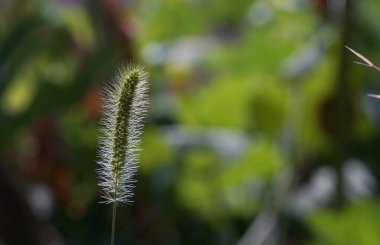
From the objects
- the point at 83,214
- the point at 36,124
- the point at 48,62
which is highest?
the point at 48,62

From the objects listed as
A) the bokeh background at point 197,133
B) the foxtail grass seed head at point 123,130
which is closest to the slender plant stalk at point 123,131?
the foxtail grass seed head at point 123,130

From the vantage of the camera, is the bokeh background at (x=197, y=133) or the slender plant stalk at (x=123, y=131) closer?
the slender plant stalk at (x=123, y=131)

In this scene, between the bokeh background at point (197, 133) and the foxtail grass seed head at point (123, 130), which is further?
the bokeh background at point (197, 133)

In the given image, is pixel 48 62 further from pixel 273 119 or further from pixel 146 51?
pixel 273 119

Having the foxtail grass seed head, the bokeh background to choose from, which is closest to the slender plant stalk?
the foxtail grass seed head

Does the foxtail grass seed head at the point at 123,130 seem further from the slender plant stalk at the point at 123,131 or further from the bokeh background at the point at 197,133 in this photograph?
the bokeh background at the point at 197,133

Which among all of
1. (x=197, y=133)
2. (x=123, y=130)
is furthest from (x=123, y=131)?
(x=197, y=133)

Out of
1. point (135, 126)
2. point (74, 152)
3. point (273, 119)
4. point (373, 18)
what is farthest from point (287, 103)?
point (135, 126)

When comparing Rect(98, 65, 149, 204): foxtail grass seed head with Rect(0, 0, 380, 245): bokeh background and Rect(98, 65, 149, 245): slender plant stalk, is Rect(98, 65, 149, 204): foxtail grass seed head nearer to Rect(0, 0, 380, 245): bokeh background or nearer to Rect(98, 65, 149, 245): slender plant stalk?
Rect(98, 65, 149, 245): slender plant stalk

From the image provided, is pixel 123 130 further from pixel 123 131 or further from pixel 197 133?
pixel 197 133
